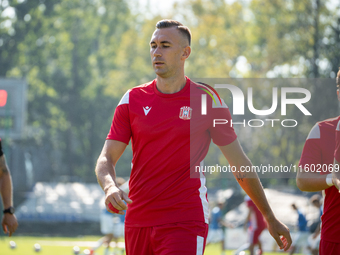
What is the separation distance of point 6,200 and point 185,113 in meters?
2.67

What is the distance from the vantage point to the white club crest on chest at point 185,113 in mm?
3830

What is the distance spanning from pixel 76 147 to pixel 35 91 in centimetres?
611

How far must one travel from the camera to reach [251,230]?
13.6 meters

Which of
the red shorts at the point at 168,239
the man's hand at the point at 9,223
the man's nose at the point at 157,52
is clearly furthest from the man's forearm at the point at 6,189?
the man's nose at the point at 157,52

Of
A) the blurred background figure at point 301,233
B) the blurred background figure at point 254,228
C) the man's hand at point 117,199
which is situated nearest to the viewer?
the man's hand at point 117,199

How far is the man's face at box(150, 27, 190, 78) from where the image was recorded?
12.7ft

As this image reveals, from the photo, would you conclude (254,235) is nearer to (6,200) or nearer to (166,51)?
(6,200)

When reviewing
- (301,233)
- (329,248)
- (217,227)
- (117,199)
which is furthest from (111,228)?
(117,199)

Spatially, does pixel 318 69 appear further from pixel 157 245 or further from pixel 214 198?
pixel 157 245

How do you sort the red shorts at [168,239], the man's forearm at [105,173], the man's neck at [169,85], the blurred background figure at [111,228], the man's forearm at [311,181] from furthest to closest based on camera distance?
the blurred background figure at [111,228], the man's forearm at [311,181], the man's neck at [169,85], the red shorts at [168,239], the man's forearm at [105,173]

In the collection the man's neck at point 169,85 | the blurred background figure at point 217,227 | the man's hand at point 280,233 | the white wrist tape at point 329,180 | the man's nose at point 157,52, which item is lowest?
the blurred background figure at point 217,227

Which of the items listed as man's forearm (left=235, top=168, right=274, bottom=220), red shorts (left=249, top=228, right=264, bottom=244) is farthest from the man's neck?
red shorts (left=249, top=228, right=264, bottom=244)

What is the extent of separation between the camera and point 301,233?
15.2 metres

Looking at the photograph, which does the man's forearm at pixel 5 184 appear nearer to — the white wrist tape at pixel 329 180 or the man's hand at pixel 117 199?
the man's hand at pixel 117 199
